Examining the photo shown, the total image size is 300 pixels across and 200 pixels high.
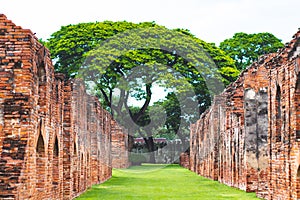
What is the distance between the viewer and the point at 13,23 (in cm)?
1137

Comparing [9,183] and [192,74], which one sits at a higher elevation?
[192,74]

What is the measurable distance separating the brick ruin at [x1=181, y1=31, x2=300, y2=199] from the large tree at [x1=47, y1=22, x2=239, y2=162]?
8.49m

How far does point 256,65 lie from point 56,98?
832 centimetres

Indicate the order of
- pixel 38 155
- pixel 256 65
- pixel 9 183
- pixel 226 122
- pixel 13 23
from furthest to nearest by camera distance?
1. pixel 226 122
2. pixel 256 65
3. pixel 38 155
4. pixel 13 23
5. pixel 9 183

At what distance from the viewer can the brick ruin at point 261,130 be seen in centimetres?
1377

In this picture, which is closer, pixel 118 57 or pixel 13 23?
pixel 13 23

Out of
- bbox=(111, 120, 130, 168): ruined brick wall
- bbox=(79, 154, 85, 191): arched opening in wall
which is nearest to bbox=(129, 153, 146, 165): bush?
bbox=(111, 120, 130, 168): ruined brick wall

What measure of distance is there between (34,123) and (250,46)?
3879 centimetres

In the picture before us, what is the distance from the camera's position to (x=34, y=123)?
38.0ft

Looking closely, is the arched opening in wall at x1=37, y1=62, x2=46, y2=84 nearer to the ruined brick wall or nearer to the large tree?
the large tree

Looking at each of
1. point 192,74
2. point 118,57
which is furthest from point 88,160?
point 192,74

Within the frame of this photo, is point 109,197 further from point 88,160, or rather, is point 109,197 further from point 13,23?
point 13,23

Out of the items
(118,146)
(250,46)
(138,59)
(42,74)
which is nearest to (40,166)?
(42,74)

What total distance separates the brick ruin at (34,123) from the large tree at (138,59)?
2051cm
